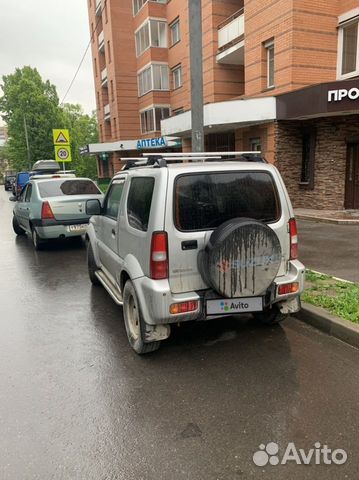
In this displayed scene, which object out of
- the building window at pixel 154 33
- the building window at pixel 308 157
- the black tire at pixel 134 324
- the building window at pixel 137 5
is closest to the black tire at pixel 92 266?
the black tire at pixel 134 324

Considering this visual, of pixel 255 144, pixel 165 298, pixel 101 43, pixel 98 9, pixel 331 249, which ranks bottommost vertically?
pixel 331 249

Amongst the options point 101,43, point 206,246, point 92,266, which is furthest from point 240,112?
point 101,43

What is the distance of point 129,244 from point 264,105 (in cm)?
1134

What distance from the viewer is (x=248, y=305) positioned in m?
3.51

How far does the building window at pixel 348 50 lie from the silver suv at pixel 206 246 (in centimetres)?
1231

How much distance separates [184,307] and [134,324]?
801 mm

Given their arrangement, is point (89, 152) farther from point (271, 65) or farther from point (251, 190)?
point (251, 190)

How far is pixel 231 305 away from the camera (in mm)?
3471

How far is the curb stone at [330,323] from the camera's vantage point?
12.6ft

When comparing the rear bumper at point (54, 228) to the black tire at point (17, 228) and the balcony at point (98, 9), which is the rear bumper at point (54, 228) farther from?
the balcony at point (98, 9)

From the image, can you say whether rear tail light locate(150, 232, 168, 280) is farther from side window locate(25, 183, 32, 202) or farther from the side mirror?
side window locate(25, 183, 32, 202)

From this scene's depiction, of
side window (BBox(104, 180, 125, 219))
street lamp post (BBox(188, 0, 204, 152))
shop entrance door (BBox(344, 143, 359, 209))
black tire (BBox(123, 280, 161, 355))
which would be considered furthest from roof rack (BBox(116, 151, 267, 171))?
shop entrance door (BBox(344, 143, 359, 209))

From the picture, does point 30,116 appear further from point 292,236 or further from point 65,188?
point 292,236

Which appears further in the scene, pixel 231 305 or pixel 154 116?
pixel 154 116
